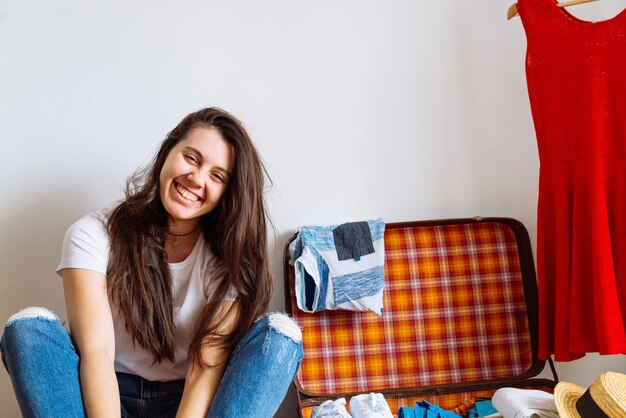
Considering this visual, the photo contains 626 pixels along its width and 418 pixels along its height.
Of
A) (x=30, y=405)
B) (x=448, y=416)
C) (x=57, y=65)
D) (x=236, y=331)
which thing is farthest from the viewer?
(x=57, y=65)

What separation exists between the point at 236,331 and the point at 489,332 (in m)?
0.82

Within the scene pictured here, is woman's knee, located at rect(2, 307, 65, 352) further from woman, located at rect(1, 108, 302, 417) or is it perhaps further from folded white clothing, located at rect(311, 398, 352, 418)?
folded white clothing, located at rect(311, 398, 352, 418)

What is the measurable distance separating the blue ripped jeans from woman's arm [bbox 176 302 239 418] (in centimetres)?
4

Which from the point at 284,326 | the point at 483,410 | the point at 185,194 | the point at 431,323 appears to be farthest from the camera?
the point at 431,323

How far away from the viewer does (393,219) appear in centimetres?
196

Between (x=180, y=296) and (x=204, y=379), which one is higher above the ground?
(x=180, y=296)

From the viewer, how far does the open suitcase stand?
183 centimetres

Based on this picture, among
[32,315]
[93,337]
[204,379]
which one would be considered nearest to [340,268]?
[204,379]

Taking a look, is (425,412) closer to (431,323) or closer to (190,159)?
(431,323)

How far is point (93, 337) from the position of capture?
1.38m

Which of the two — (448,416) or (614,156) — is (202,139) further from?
(614,156)

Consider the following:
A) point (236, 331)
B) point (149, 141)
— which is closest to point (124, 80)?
point (149, 141)

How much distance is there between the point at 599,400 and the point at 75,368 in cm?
108

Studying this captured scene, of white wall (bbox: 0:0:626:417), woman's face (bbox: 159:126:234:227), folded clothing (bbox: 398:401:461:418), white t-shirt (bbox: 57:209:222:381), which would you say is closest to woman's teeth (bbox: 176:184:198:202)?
woman's face (bbox: 159:126:234:227)
